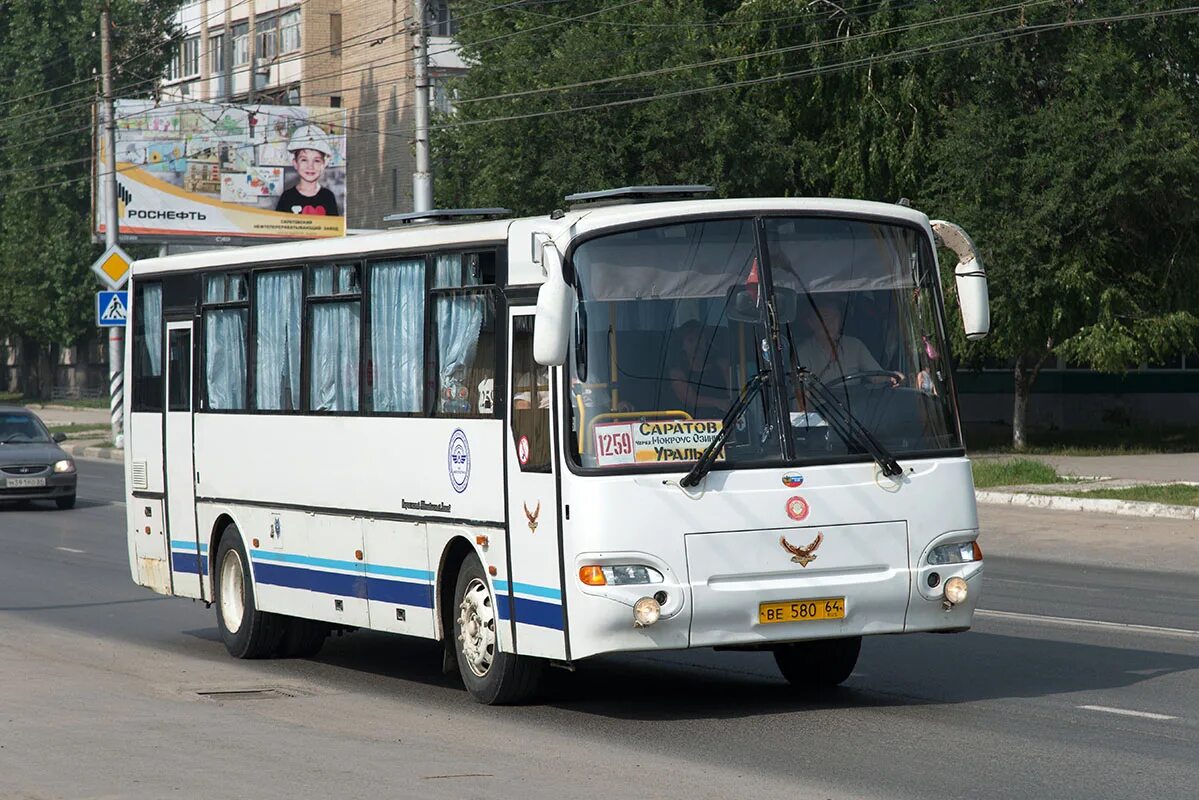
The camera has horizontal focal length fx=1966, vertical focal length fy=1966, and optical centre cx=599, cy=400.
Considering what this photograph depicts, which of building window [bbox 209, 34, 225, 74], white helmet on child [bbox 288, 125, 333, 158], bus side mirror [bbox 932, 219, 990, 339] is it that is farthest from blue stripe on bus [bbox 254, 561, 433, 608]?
building window [bbox 209, 34, 225, 74]

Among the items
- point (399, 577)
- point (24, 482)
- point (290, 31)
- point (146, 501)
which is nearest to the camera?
point (399, 577)

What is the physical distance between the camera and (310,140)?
5428 cm

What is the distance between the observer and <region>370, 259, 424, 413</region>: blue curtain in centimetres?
1143

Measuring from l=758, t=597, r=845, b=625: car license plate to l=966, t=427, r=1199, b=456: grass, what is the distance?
26.3m

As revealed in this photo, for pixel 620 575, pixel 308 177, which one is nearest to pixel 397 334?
pixel 620 575

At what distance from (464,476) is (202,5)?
67067mm

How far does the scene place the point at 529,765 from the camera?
8.72m

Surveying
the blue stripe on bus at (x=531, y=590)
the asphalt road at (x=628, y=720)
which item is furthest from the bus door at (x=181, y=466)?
the blue stripe on bus at (x=531, y=590)

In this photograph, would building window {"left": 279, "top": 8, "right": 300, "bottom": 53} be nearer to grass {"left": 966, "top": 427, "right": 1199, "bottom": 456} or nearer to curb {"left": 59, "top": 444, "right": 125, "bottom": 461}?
curb {"left": 59, "top": 444, "right": 125, "bottom": 461}

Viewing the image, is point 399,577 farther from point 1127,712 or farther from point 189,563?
point 1127,712

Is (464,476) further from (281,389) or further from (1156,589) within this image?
(1156,589)

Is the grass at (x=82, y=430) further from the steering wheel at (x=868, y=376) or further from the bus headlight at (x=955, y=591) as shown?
the bus headlight at (x=955, y=591)

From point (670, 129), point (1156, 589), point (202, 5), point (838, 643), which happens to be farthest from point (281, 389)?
point (202, 5)

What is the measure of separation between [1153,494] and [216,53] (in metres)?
54.5
